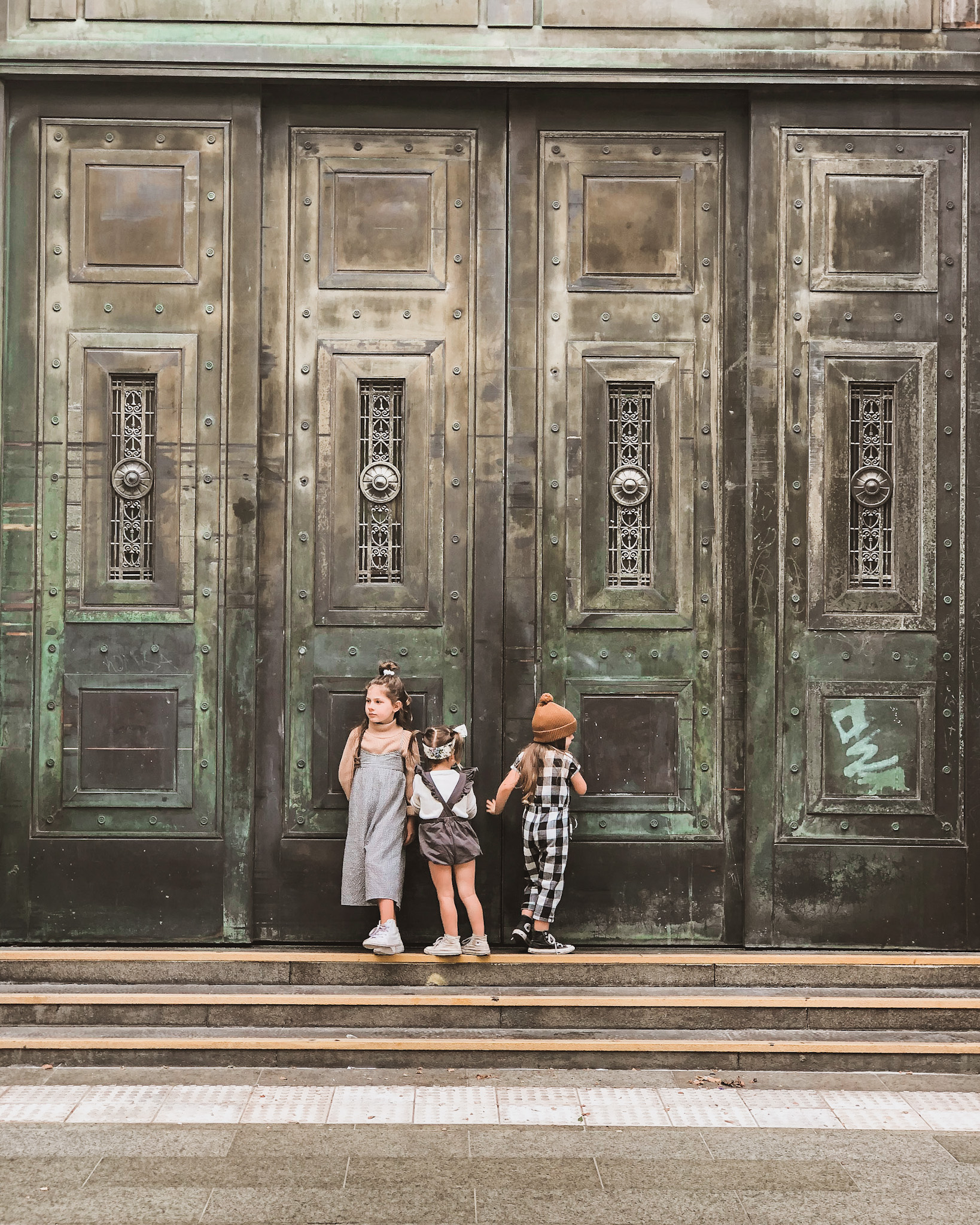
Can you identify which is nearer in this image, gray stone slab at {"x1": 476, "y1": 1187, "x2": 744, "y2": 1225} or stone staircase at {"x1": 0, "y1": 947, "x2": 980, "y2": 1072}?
gray stone slab at {"x1": 476, "y1": 1187, "x2": 744, "y2": 1225}

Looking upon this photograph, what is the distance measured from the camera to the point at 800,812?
24.6 ft

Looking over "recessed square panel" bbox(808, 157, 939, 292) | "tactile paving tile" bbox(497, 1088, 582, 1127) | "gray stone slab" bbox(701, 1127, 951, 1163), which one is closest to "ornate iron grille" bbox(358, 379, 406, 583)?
"recessed square panel" bbox(808, 157, 939, 292)

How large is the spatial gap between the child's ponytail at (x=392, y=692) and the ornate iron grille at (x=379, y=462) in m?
0.58

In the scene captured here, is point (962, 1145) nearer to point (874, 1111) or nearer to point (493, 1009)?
point (874, 1111)

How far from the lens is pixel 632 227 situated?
760cm

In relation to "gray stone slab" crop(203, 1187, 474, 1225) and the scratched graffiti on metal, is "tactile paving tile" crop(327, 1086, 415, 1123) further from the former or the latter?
the scratched graffiti on metal

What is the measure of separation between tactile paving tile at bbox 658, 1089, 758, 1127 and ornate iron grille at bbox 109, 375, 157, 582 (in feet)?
13.5

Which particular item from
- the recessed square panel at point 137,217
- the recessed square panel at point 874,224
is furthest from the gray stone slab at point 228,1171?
the recessed square panel at point 874,224

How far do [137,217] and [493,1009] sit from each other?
493 cm

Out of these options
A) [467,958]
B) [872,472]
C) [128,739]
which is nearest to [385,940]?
[467,958]

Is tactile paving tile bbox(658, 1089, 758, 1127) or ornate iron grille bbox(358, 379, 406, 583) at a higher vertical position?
ornate iron grille bbox(358, 379, 406, 583)

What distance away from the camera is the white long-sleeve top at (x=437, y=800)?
7.02m

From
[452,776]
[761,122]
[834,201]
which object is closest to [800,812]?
[452,776]

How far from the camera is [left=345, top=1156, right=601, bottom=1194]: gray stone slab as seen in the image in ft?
16.0
